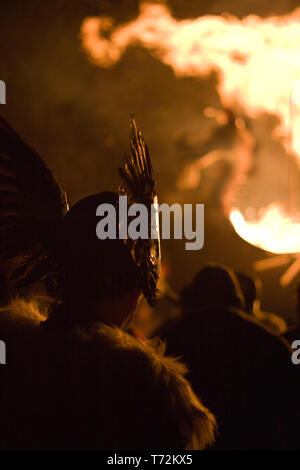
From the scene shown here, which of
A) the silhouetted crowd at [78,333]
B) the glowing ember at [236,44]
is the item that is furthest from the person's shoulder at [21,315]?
the glowing ember at [236,44]

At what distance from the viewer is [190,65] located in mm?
5086

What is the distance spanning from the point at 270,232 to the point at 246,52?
4.92 feet

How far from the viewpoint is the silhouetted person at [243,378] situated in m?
1.84

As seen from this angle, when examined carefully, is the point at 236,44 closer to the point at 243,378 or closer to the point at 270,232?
the point at 270,232

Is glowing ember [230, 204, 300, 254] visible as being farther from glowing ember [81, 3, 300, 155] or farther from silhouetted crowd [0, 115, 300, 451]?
silhouetted crowd [0, 115, 300, 451]

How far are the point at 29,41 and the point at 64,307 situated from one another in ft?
15.0

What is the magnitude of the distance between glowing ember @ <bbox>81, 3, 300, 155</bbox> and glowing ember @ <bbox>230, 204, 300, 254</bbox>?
32.3 inches

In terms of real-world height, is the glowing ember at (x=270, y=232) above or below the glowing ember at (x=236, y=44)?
below

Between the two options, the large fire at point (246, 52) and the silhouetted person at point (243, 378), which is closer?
the silhouetted person at point (243, 378)

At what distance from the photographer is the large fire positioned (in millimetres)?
3533

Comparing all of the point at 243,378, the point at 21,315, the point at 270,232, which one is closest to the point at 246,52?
the point at 270,232

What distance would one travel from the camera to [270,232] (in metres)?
3.53

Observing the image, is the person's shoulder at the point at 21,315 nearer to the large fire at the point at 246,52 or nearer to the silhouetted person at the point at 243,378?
the silhouetted person at the point at 243,378

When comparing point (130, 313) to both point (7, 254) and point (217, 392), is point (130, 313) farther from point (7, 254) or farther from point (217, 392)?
point (217, 392)
